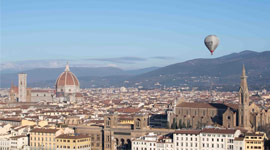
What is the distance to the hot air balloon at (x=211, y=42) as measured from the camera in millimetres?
73500

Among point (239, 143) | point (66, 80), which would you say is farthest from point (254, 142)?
point (66, 80)

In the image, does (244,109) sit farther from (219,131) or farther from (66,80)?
(66,80)

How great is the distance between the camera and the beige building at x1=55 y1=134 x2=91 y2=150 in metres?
58.3

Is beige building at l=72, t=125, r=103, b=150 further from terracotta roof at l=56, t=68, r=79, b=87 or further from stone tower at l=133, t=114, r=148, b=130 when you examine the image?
terracotta roof at l=56, t=68, r=79, b=87

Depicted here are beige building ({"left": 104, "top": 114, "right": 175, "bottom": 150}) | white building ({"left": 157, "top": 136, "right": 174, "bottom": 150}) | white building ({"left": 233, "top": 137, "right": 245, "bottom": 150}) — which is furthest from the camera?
beige building ({"left": 104, "top": 114, "right": 175, "bottom": 150})

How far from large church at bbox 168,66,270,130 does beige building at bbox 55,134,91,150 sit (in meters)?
14.8

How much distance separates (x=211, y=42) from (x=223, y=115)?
9.14 m

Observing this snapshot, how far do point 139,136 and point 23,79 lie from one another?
81.6 m

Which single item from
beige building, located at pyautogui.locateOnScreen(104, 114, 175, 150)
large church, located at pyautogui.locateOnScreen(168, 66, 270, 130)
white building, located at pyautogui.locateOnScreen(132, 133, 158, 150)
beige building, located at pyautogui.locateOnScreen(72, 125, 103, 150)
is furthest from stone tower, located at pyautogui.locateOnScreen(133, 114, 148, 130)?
large church, located at pyautogui.locateOnScreen(168, 66, 270, 130)

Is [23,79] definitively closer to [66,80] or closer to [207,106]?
[66,80]

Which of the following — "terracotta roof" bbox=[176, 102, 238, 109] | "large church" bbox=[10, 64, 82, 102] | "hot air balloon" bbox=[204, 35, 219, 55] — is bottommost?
"terracotta roof" bbox=[176, 102, 238, 109]

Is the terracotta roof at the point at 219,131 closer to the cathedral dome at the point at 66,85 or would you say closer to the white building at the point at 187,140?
the white building at the point at 187,140

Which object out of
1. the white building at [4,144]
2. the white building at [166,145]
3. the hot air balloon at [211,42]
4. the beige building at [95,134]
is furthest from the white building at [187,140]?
the hot air balloon at [211,42]

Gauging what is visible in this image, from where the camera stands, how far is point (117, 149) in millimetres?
63094
